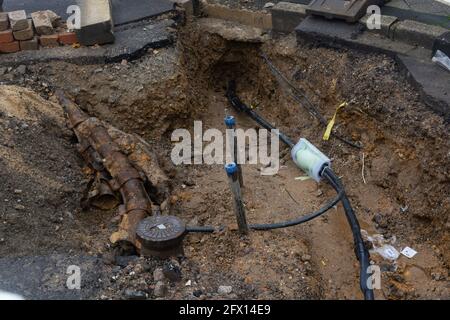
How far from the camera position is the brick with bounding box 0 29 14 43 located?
613cm

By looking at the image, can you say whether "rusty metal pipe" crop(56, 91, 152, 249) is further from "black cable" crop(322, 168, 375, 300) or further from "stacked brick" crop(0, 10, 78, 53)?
"black cable" crop(322, 168, 375, 300)

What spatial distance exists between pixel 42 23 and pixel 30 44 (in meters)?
0.29

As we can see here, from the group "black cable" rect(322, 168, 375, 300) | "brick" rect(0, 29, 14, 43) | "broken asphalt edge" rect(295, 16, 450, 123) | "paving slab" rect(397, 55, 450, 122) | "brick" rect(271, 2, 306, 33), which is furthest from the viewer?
"brick" rect(271, 2, 306, 33)

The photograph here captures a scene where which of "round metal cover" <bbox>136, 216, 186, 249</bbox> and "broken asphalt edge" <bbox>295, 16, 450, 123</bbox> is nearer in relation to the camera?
"round metal cover" <bbox>136, 216, 186, 249</bbox>

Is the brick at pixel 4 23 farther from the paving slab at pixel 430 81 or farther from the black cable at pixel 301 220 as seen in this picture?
the paving slab at pixel 430 81

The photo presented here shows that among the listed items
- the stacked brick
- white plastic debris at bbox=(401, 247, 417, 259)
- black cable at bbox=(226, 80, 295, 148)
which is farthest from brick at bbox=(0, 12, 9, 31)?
white plastic debris at bbox=(401, 247, 417, 259)

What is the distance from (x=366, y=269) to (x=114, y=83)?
326cm

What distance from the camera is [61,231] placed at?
14.8 ft

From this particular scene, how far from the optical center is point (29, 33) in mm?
6199

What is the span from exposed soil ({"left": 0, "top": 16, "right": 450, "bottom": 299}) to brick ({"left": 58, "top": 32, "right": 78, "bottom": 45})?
1.27 feet

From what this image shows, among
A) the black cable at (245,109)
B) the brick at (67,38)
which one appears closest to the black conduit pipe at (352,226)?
the black cable at (245,109)
